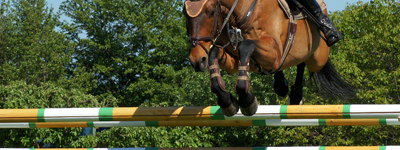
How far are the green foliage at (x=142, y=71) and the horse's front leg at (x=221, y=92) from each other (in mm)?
11737

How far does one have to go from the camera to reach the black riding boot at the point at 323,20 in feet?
15.4

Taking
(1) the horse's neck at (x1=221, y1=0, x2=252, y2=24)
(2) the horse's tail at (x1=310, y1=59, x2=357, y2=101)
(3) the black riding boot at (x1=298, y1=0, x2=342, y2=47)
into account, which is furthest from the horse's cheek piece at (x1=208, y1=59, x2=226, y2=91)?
(2) the horse's tail at (x1=310, y1=59, x2=357, y2=101)

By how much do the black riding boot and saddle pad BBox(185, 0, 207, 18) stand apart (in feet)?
3.90

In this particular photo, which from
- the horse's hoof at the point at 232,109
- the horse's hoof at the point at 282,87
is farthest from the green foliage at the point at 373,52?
the horse's hoof at the point at 232,109

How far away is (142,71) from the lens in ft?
92.9

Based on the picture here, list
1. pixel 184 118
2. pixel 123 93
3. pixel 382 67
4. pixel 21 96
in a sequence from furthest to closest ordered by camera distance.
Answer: pixel 123 93, pixel 382 67, pixel 21 96, pixel 184 118

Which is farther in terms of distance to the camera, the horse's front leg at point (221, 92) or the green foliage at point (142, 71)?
the green foliage at point (142, 71)

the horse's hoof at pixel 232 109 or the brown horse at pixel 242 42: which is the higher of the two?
the brown horse at pixel 242 42

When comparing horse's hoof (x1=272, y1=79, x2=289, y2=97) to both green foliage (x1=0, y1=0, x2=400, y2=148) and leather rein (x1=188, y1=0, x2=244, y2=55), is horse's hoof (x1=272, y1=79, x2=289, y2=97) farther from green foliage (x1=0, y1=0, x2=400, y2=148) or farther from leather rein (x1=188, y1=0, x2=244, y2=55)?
green foliage (x1=0, y1=0, x2=400, y2=148)

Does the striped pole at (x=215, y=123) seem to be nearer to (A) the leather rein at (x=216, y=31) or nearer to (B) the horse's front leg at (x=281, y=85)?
(A) the leather rein at (x=216, y=31)

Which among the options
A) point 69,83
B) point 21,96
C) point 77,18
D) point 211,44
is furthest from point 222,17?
point 77,18

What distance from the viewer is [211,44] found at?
13.3ft

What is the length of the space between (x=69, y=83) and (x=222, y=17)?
22826 millimetres

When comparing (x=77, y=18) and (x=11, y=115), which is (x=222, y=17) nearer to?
(x=11, y=115)
